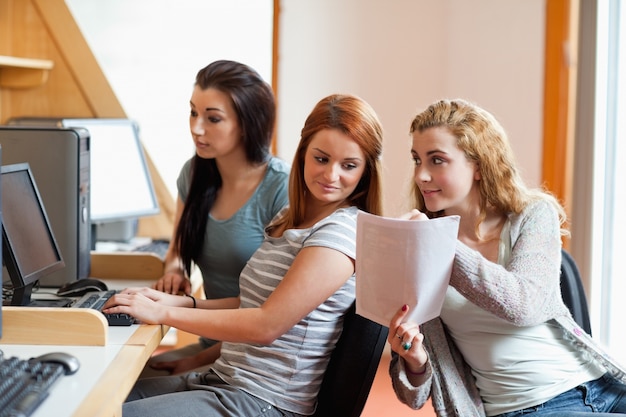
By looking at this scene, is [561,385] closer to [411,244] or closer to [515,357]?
[515,357]

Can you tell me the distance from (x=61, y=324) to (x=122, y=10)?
2.68 meters

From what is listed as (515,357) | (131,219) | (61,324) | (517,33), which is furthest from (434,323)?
(517,33)

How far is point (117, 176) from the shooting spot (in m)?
3.23

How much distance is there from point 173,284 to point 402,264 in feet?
2.98

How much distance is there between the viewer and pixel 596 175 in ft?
11.0

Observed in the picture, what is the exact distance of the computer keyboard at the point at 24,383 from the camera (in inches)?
45.0

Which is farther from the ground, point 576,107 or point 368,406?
point 576,107

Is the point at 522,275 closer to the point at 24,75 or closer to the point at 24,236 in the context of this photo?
the point at 24,236

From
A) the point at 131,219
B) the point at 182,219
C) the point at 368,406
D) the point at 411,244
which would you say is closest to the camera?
the point at 411,244

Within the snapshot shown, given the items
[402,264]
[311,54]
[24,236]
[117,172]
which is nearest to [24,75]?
[117,172]

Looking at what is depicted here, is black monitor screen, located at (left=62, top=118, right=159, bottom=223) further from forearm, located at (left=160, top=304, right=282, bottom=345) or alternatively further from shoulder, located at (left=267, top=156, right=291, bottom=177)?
forearm, located at (left=160, top=304, right=282, bottom=345)


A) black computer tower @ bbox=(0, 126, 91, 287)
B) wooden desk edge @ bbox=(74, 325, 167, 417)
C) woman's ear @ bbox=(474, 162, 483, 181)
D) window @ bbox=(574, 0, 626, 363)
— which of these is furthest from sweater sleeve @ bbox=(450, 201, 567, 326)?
window @ bbox=(574, 0, 626, 363)

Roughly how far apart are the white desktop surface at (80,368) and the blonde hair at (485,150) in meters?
0.77

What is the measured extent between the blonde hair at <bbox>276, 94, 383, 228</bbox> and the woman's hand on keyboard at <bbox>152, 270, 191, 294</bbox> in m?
0.46
